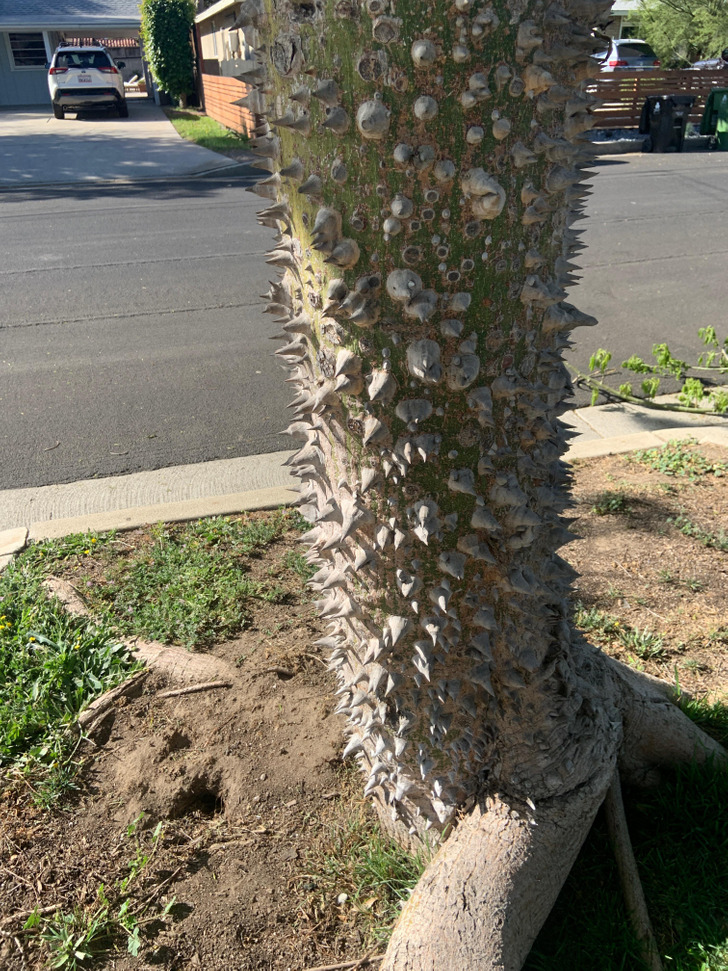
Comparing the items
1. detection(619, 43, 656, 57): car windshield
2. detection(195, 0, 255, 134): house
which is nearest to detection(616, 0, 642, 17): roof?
detection(619, 43, 656, 57): car windshield

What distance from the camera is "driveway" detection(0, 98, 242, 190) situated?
15.7 meters

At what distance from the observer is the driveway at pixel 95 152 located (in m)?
15.7

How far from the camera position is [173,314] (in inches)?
292

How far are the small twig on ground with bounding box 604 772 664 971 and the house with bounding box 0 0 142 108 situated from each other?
38.1 metres

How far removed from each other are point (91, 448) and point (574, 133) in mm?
3976

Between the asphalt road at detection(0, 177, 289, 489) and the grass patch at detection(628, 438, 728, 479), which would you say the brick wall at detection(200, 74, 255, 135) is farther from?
the grass patch at detection(628, 438, 728, 479)

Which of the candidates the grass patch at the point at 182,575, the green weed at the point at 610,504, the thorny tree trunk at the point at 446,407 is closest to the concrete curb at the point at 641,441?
the green weed at the point at 610,504

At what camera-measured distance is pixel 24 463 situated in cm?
467

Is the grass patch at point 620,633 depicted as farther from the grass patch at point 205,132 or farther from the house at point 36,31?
the house at point 36,31

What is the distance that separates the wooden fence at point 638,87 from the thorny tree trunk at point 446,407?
2014 centimetres

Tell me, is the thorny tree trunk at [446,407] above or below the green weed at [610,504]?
above

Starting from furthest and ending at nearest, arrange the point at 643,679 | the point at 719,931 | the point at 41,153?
the point at 41,153 < the point at 643,679 < the point at 719,931

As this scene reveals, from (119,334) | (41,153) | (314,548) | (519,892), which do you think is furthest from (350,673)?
(41,153)

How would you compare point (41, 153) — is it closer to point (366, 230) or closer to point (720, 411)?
point (720, 411)
